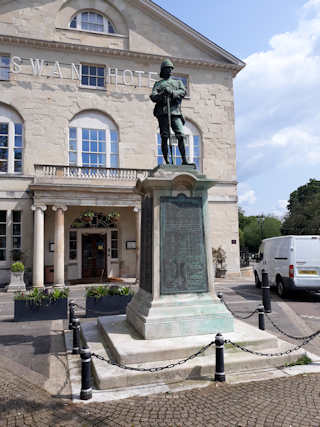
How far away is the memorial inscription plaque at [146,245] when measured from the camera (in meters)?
6.39

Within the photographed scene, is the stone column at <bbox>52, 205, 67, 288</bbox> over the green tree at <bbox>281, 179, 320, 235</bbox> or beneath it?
beneath

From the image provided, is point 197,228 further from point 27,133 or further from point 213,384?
point 27,133

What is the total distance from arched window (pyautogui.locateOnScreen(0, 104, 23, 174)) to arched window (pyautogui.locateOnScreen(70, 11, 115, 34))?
6871 mm

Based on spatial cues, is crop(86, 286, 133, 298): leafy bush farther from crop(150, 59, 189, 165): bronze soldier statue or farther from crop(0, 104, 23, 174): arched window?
crop(0, 104, 23, 174): arched window

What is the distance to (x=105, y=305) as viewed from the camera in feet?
30.8

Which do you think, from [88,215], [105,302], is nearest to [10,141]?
[88,215]

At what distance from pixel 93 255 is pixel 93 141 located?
6.86 meters

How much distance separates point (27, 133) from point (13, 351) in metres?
15.0

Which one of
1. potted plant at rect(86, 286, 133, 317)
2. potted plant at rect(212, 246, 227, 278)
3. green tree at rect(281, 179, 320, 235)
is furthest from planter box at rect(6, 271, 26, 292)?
green tree at rect(281, 179, 320, 235)

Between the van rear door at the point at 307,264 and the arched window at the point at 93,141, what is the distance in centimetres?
1205

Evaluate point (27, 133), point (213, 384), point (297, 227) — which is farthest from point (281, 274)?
point (297, 227)

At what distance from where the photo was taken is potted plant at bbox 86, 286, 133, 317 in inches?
368

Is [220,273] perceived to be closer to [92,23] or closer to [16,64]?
[16,64]

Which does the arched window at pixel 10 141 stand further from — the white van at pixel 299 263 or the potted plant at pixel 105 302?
the white van at pixel 299 263
